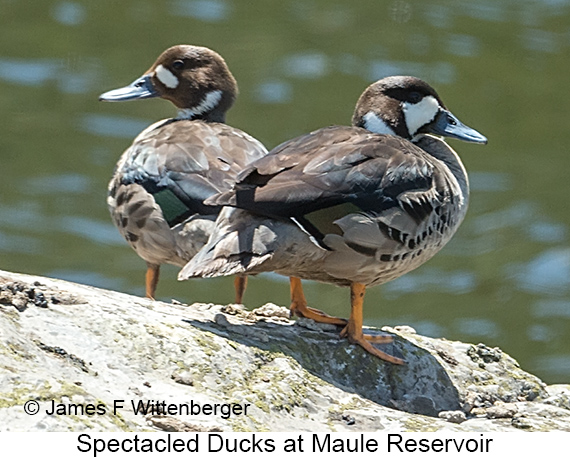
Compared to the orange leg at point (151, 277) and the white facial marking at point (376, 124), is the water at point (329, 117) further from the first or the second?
the white facial marking at point (376, 124)

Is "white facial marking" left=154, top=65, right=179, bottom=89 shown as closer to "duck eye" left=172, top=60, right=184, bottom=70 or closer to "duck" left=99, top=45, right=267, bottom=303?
"duck eye" left=172, top=60, right=184, bottom=70

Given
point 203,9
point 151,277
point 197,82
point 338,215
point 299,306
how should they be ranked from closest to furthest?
point 338,215 < point 299,306 < point 151,277 < point 197,82 < point 203,9

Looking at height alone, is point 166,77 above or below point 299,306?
above

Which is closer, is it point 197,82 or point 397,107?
point 397,107

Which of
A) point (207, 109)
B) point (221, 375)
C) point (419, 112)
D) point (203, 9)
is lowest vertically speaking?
point (221, 375)

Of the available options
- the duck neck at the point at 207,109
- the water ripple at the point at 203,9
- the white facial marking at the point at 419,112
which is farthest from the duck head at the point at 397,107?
the water ripple at the point at 203,9

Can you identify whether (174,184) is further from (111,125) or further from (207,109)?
(111,125)

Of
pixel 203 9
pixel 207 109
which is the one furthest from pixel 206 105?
pixel 203 9
